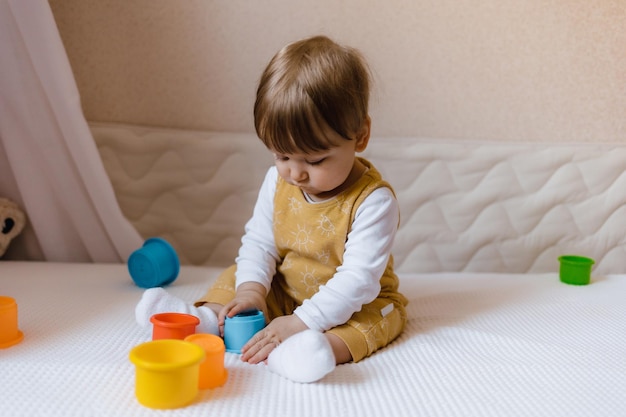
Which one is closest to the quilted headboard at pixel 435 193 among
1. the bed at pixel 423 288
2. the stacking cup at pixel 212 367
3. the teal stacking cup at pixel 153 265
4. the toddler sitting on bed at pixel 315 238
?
the bed at pixel 423 288

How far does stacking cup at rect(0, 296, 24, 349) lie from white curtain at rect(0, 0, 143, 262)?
1.48 feet

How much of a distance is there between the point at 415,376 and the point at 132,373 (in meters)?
0.40

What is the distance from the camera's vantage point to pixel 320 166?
1.07 m

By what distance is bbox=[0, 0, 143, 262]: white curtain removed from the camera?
1.32 meters

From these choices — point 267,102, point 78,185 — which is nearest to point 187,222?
point 78,185

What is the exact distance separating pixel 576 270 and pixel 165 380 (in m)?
0.98

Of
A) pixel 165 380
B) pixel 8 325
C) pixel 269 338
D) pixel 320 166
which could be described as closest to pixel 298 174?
pixel 320 166

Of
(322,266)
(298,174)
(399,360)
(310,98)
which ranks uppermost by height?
(310,98)

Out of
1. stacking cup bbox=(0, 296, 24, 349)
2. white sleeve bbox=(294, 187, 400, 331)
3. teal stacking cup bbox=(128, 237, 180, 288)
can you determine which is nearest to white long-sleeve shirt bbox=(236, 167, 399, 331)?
white sleeve bbox=(294, 187, 400, 331)

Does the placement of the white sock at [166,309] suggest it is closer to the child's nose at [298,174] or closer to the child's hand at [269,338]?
the child's hand at [269,338]

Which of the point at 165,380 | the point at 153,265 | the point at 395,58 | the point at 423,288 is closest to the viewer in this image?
the point at 165,380

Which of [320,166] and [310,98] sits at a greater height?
[310,98]

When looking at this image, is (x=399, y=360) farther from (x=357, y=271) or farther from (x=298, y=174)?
(x=298, y=174)

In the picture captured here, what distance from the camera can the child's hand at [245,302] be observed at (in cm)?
111
